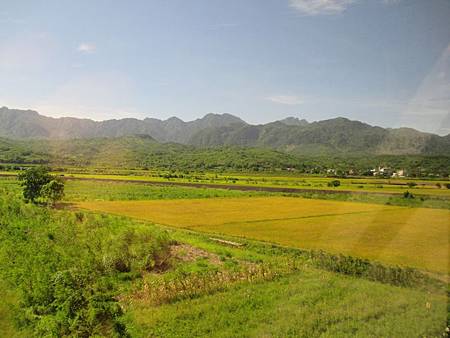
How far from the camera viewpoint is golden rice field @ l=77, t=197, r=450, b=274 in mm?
18906

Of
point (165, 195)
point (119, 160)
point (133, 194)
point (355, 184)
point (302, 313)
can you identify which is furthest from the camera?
point (119, 160)

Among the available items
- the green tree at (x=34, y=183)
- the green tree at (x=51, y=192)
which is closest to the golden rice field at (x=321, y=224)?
the green tree at (x=51, y=192)

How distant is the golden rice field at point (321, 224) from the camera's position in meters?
18.9

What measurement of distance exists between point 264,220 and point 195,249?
12.1 meters

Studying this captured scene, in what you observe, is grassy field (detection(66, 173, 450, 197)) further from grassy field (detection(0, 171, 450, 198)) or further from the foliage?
the foliage

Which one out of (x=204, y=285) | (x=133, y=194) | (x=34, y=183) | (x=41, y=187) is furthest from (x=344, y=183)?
(x=204, y=285)

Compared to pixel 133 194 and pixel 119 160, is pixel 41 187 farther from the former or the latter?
pixel 119 160

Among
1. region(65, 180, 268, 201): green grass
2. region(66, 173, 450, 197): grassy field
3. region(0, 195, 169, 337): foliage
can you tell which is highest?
region(66, 173, 450, 197): grassy field

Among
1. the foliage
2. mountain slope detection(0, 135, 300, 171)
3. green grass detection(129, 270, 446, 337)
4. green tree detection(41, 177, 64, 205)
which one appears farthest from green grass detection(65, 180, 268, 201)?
mountain slope detection(0, 135, 300, 171)

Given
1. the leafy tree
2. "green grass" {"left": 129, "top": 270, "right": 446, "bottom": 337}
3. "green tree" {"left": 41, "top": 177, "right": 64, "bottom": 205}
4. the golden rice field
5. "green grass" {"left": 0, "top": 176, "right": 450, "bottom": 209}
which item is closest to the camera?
"green grass" {"left": 129, "top": 270, "right": 446, "bottom": 337}

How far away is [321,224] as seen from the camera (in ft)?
96.6

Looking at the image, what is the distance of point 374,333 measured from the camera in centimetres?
909

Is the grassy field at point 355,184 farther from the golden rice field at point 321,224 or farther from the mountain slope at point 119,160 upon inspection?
the mountain slope at point 119,160

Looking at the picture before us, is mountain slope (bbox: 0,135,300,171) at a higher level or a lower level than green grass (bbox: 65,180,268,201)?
higher
